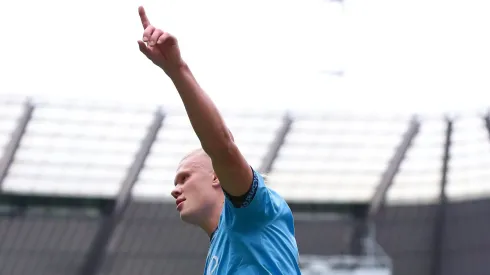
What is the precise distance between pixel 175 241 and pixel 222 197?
2881 centimetres

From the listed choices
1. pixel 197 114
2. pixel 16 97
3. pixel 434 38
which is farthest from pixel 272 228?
pixel 434 38

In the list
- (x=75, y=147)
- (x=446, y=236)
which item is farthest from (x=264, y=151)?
(x=446, y=236)

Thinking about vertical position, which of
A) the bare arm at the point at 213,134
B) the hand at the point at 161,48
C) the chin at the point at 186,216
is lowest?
the chin at the point at 186,216

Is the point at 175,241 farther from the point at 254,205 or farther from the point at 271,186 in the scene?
the point at 254,205

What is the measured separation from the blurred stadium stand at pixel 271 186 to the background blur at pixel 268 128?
0.06m

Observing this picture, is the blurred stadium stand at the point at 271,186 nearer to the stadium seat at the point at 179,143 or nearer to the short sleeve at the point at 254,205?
the stadium seat at the point at 179,143

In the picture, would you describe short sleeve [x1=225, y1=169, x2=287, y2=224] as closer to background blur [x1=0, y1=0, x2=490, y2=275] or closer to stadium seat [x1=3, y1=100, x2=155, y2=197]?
background blur [x1=0, y1=0, x2=490, y2=275]

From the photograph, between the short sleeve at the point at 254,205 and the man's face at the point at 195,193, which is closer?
the short sleeve at the point at 254,205

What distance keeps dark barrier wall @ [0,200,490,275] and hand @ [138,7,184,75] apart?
28.7 metres

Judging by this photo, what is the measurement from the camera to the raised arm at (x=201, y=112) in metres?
2.82

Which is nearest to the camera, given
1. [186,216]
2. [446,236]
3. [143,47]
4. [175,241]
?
[143,47]

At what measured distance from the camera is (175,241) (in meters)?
32.2

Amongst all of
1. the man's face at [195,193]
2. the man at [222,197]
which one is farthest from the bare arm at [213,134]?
the man's face at [195,193]

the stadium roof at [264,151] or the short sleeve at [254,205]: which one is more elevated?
the short sleeve at [254,205]
